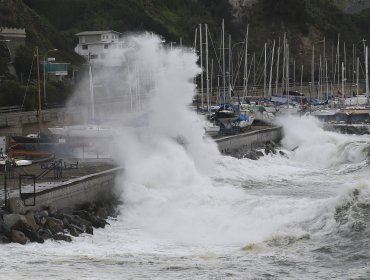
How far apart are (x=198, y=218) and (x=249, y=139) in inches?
854

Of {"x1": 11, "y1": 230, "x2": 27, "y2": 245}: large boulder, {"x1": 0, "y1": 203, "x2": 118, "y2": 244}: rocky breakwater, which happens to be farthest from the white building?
{"x1": 11, "y1": 230, "x2": 27, "y2": 245}: large boulder

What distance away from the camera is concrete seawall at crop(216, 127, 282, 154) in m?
41.3

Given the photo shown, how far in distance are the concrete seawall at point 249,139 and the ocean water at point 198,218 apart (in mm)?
1495

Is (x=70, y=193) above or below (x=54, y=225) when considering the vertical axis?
above

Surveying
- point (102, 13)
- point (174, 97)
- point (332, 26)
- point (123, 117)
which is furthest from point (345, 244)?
point (332, 26)

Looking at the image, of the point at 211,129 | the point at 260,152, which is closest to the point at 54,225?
the point at 211,129

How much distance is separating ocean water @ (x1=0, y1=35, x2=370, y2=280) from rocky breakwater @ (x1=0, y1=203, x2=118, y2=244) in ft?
1.01

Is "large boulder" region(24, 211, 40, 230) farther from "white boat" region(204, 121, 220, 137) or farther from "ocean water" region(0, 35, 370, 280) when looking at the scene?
"white boat" region(204, 121, 220, 137)

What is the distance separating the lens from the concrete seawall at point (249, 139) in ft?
136

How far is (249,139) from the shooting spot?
45.9 metres

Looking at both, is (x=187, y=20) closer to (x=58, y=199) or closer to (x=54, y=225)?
(x=58, y=199)

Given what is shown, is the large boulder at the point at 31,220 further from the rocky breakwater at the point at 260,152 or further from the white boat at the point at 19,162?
the rocky breakwater at the point at 260,152

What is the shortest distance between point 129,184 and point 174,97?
29.2 feet

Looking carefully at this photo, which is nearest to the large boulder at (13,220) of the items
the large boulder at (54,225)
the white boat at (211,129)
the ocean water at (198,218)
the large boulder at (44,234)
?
the large boulder at (44,234)
